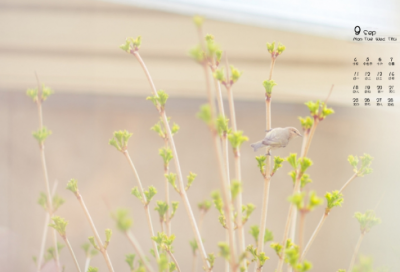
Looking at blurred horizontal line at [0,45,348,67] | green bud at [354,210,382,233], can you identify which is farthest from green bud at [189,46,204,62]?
blurred horizontal line at [0,45,348,67]

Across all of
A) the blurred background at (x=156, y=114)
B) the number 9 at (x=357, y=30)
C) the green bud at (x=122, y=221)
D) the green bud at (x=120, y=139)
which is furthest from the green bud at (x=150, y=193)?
the number 9 at (x=357, y=30)

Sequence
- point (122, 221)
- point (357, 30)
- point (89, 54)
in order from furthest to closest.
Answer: point (89, 54) < point (357, 30) < point (122, 221)

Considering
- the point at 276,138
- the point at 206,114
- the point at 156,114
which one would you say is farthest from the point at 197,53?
the point at 156,114

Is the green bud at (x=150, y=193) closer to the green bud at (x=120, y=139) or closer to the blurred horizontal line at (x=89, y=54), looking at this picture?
the green bud at (x=120, y=139)

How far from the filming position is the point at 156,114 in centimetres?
76

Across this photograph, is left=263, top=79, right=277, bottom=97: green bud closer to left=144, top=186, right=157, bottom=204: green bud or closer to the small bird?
the small bird

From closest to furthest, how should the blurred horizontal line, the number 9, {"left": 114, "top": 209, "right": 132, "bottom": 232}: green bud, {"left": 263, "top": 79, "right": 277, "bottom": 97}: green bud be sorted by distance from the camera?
{"left": 114, "top": 209, "right": 132, "bottom": 232}: green bud < {"left": 263, "top": 79, "right": 277, "bottom": 97}: green bud < the number 9 < the blurred horizontal line

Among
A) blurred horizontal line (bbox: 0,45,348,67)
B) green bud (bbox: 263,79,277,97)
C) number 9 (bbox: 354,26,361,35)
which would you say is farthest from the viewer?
blurred horizontal line (bbox: 0,45,348,67)

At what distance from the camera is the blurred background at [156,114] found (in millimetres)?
710

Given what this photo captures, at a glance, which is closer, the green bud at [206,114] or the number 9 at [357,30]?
the green bud at [206,114]

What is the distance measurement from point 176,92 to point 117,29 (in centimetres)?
21

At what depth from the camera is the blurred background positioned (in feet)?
2.33

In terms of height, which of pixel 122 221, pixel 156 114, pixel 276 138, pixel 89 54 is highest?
pixel 89 54

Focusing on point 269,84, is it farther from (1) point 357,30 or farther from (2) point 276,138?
(1) point 357,30
